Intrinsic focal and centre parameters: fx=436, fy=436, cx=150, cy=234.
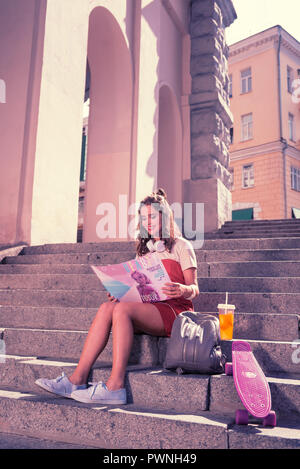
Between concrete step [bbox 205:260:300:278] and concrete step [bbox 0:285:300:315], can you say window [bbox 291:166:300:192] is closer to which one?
concrete step [bbox 205:260:300:278]

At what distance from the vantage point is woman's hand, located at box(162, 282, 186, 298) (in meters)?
2.69

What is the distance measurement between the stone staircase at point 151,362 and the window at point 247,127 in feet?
51.6

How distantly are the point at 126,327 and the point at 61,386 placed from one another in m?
0.47

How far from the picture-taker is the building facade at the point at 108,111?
18.4 feet

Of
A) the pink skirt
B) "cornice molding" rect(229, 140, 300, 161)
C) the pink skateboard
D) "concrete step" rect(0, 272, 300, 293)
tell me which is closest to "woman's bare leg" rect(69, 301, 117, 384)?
the pink skirt

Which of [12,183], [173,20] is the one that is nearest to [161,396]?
[12,183]

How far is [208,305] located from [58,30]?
4.59 meters

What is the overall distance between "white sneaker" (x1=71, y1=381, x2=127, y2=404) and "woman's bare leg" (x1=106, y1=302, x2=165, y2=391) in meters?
0.03

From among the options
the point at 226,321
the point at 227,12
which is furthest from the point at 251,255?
the point at 227,12

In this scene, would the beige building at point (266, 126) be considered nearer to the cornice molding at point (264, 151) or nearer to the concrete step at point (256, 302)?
the cornice molding at point (264, 151)

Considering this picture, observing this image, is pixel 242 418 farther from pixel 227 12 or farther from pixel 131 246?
pixel 227 12

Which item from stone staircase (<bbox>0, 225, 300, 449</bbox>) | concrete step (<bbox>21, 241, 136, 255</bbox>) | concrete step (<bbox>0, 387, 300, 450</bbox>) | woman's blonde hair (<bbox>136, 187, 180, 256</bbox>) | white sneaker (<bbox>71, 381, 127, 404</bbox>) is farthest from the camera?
concrete step (<bbox>21, 241, 136, 255</bbox>)

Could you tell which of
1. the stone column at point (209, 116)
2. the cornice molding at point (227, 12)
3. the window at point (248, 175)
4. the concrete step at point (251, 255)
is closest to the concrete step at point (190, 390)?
the concrete step at point (251, 255)

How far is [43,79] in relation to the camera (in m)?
5.67
